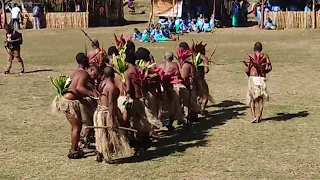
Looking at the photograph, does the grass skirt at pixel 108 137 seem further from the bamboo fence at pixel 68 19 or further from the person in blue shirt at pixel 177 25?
the bamboo fence at pixel 68 19

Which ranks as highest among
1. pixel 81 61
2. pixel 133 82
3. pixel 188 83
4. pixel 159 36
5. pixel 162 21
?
pixel 162 21

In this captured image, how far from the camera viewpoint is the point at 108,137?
8742 millimetres

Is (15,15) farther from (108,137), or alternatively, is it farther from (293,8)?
(108,137)

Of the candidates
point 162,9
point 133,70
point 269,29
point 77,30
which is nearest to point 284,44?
point 269,29

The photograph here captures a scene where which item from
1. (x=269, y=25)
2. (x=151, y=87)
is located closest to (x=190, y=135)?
(x=151, y=87)

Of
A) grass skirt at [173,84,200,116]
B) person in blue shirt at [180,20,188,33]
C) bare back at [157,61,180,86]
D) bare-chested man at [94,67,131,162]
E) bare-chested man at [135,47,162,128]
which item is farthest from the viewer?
person in blue shirt at [180,20,188,33]

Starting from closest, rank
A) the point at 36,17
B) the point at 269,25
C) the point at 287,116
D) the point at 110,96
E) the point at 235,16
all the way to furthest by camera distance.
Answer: the point at 110,96 → the point at 287,116 → the point at 269,25 → the point at 36,17 → the point at 235,16

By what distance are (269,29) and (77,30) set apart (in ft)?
35.4

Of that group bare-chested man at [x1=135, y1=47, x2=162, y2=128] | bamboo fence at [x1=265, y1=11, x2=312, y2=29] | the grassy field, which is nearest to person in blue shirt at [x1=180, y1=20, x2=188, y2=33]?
bamboo fence at [x1=265, y1=11, x2=312, y2=29]

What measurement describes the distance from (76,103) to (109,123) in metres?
0.71

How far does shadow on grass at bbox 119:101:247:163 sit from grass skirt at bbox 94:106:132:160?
1.17 feet

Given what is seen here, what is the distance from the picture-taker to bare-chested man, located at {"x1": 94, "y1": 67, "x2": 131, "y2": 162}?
8680mm

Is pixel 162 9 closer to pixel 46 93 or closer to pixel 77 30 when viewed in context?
pixel 77 30

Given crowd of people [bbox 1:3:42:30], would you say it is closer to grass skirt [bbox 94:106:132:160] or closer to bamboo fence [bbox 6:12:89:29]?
bamboo fence [bbox 6:12:89:29]
